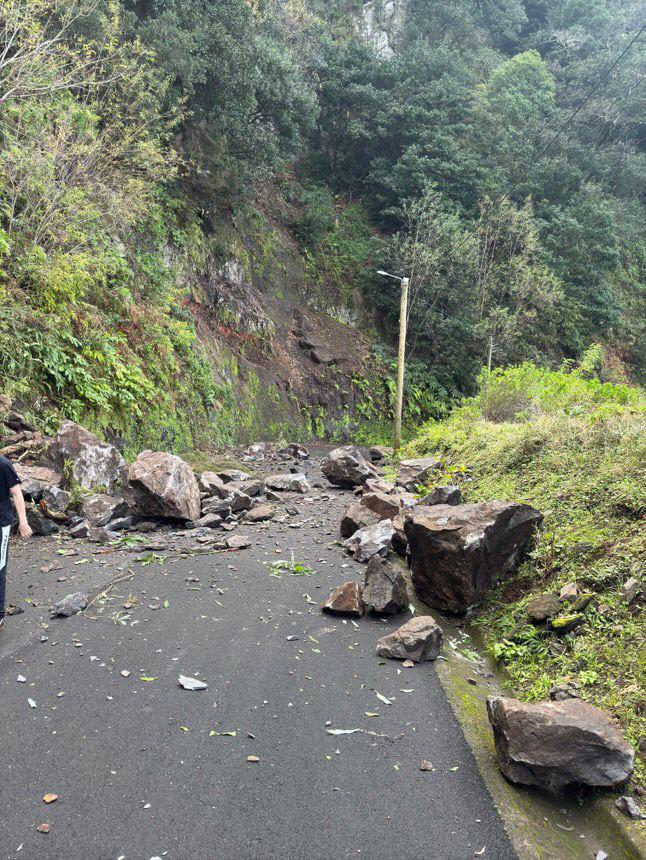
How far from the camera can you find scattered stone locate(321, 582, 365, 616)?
4703 mm

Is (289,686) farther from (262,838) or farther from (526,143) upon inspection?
A: (526,143)

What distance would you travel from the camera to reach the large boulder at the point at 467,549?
4723 mm

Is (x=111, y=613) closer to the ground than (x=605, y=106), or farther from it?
closer to the ground

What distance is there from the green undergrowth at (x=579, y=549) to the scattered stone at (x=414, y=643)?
53 centimetres

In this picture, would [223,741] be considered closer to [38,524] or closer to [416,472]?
[38,524]

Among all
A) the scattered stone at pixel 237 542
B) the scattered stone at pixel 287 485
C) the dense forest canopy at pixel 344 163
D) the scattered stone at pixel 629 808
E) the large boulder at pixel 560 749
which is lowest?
the scattered stone at pixel 287 485

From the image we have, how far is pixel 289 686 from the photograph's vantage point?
12.0 ft

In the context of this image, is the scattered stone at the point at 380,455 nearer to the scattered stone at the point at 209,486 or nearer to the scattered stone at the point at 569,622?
the scattered stone at the point at 209,486

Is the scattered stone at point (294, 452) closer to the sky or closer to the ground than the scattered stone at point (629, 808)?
closer to the ground

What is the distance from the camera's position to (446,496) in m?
6.58

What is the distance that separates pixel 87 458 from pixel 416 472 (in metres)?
5.16

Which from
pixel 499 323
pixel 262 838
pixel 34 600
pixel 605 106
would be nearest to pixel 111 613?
pixel 34 600

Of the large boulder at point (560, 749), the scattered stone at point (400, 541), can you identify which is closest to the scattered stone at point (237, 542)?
the scattered stone at point (400, 541)

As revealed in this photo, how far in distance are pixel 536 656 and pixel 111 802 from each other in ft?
9.60
